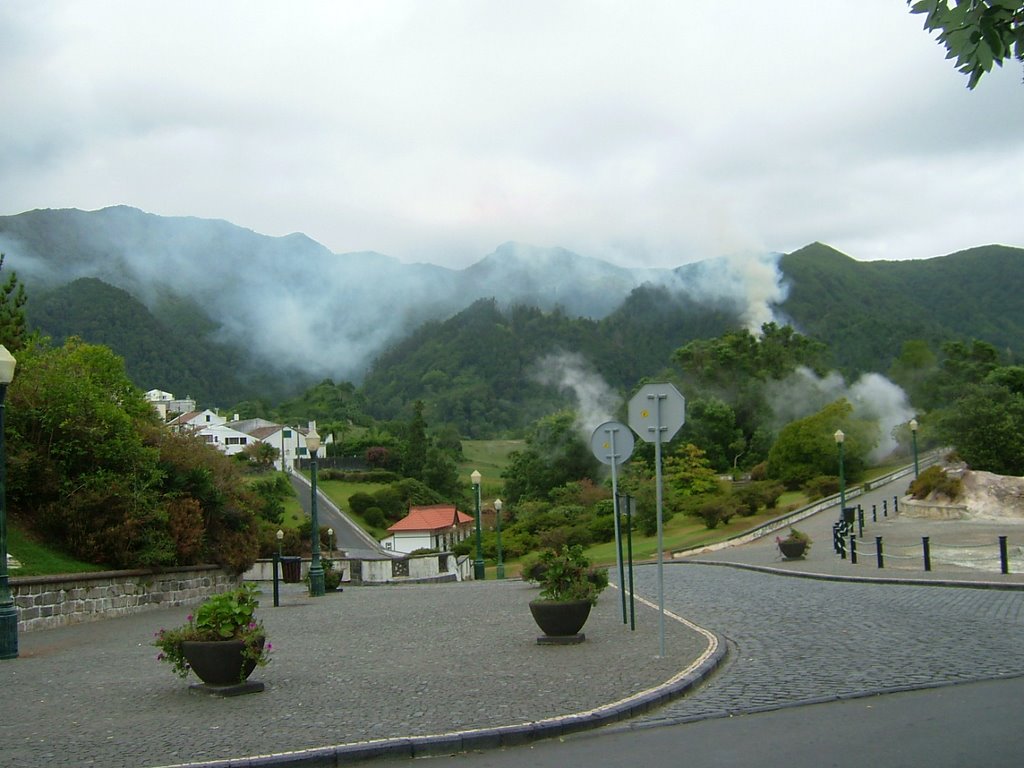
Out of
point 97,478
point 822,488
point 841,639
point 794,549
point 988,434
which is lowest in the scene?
point 794,549

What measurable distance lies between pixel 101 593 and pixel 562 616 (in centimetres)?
1101

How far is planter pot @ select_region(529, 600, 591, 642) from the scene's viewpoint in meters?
11.5

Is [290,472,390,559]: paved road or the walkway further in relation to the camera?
[290,472,390,559]: paved road

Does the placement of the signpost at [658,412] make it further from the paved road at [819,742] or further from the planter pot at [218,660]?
the planter pot at [218,660]

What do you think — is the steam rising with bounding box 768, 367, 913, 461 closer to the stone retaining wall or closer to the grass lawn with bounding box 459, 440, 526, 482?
the grass lawn with bounding box 459, 440, 526, 482

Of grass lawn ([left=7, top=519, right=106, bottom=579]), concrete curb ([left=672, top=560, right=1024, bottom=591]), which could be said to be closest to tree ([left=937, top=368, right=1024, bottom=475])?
concrete curb ([left=672, top=560, right=1024, bottom=591])

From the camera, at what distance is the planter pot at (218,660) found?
8922 millimetres

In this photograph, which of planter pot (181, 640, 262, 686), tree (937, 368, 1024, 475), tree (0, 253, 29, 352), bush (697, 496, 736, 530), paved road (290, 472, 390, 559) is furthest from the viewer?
paved road (290, 472, 390, 559)

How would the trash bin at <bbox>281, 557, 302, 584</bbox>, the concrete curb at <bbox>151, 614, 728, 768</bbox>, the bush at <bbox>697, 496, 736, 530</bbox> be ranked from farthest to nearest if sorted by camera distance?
the bush at <bbox>697, 496, 736, 530</bbox> < the trash bin at <bbox>281, 557, 302, 584</bbox> < the concrete curb at <bbox>151, 614, 728, 768</bbox>

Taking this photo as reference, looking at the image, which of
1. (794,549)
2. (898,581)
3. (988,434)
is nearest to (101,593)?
(898,581)

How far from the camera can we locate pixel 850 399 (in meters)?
74.1

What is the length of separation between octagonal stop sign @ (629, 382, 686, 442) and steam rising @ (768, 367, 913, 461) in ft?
199

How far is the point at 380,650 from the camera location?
480 inches

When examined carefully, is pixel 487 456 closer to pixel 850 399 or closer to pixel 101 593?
pixel 850 399
